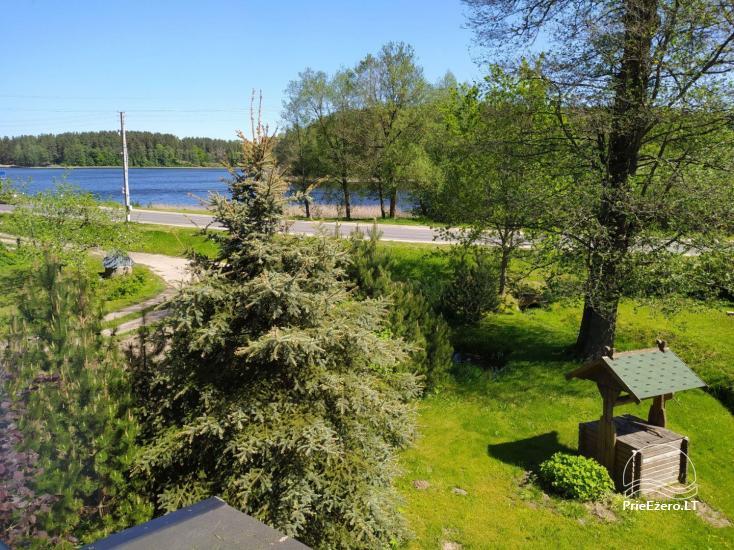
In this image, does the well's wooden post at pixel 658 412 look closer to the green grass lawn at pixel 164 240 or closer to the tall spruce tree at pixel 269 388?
the tall spruce tree at pixel 269 388

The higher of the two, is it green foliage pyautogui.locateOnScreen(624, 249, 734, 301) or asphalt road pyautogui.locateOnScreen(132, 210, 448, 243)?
green foliage pyautogui.locateOnScreen(624, 249, 734, 301)

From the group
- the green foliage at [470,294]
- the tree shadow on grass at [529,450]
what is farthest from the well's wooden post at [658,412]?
the green foliage at [470,294]

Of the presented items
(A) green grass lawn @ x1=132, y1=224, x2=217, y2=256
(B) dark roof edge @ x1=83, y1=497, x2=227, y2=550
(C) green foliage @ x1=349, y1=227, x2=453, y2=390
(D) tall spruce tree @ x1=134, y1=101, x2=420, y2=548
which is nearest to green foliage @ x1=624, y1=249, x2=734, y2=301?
(C) green foliage @ x1=349, y1=227, x2=453, y2=390

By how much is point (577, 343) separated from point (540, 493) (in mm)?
6309

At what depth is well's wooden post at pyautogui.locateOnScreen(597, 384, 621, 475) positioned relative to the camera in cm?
834

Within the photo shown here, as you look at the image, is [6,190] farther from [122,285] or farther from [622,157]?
[622,157]

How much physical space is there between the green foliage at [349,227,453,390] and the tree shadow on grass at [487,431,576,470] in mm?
2333

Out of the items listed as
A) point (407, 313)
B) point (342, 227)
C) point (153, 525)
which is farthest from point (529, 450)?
point (342, 227)

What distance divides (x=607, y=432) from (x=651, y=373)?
3.84ft

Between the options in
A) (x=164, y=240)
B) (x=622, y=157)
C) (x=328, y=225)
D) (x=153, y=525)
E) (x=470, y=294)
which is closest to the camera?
(x=153, y=525)

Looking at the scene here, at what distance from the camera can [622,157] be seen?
41.8 feet

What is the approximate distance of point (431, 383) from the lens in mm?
12477

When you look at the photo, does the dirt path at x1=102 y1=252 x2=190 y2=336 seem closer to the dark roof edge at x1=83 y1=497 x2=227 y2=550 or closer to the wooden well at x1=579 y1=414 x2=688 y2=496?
the wooden well at x1=579 y1=414 x2=688 y2=496

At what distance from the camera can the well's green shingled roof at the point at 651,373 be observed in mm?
8031
